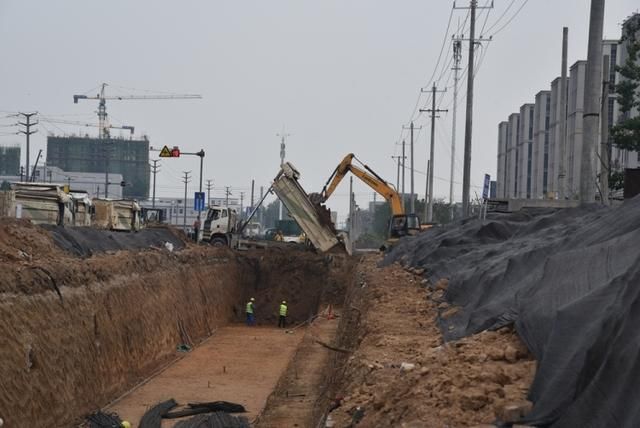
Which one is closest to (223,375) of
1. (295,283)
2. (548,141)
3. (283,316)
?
(283,316)

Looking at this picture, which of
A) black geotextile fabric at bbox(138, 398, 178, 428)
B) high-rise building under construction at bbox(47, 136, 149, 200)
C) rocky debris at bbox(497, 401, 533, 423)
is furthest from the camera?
high-rise building under construction at bbox(47, 136, 149, 200)

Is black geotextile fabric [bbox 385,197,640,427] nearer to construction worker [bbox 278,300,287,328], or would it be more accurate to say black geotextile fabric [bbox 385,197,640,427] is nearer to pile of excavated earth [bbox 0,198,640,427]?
pile of excavated earth [bbox 0,198,640,427]

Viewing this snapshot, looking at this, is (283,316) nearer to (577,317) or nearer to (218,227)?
(218,227)

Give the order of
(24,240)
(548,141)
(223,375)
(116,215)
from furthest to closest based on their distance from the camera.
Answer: (548,141) < (116,215) < (223,375) < (24,240)

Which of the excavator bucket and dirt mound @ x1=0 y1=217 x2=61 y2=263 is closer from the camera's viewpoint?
dirt mound @ x1=0 y1=217 x2=61 y2=263

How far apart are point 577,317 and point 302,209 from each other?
98.4 ft

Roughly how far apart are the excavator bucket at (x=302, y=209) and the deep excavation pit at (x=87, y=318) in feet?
15.3

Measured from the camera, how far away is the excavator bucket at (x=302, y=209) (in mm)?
35375

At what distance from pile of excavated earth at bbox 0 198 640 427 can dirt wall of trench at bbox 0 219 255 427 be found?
60mm

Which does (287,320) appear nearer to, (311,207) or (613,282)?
(311,207)

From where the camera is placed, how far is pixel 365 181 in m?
39.4

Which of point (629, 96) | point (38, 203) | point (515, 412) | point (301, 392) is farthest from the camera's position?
point (38, 203)

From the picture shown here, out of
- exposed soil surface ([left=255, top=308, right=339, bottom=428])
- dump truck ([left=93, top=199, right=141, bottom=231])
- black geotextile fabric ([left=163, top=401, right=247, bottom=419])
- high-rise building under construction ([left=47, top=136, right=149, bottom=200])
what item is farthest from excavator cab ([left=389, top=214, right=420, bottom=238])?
high-rise building under construction ([left=47, top=136, right=149, bottom=200])

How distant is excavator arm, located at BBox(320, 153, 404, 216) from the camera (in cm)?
3781
